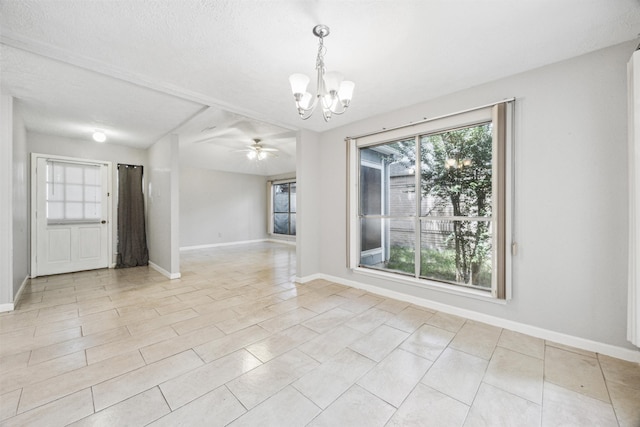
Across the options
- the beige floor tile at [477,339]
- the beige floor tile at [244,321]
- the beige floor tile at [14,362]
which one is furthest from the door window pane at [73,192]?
the beige floor tile at [477,339]

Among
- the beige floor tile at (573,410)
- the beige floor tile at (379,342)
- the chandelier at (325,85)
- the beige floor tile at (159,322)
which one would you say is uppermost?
the chandelier at (325,85)

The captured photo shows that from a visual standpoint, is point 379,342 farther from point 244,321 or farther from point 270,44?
point 270,44

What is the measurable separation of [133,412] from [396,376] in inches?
66.1

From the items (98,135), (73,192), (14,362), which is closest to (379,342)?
(14,362)

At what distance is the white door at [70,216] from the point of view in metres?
4.44

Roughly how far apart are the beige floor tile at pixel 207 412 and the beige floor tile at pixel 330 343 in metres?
0.71

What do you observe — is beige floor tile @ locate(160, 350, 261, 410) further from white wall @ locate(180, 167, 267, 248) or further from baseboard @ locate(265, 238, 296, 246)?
baseboard @ locate(265, 238, 296, 246)

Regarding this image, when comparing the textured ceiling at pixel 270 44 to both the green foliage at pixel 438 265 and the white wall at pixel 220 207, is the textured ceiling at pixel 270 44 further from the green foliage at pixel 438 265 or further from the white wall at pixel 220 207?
Result: the white wall at pixel 220 207

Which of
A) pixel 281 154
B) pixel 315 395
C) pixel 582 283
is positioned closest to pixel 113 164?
pixel 281 154

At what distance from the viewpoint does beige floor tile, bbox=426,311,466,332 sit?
2.58 metres

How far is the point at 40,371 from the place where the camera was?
1.86 m

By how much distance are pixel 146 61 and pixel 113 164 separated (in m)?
3.96

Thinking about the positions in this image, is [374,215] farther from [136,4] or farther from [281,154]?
[281,154]

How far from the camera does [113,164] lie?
5156 mm
